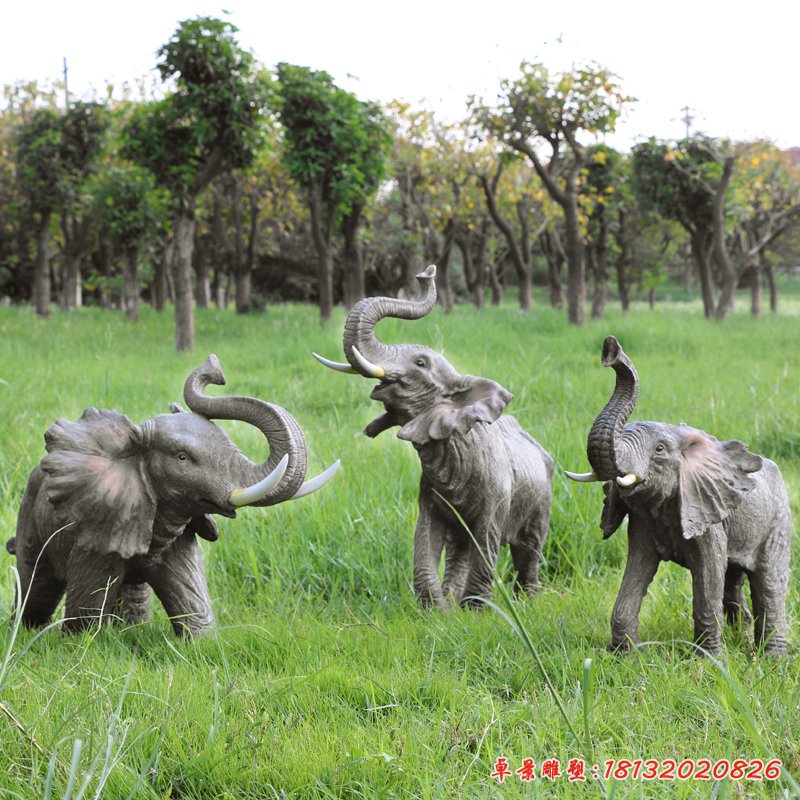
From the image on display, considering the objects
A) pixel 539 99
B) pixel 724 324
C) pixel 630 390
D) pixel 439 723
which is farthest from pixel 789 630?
pixel 724 324

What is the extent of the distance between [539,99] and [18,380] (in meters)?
8.41

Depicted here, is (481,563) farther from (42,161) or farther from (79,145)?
(79,145)

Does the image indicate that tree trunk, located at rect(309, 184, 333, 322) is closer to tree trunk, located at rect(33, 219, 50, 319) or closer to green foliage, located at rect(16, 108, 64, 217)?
green foliage, located at rect(16, 108, 64, 217)

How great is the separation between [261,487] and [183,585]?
67cm

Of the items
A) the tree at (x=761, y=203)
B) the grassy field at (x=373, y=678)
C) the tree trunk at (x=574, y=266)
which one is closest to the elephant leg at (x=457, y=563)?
the grassy field at (x=373, y=678)

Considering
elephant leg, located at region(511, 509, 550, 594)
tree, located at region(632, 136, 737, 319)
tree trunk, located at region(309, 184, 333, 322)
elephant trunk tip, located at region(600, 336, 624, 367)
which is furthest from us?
tree, located at region(632, 136, 737, 319)

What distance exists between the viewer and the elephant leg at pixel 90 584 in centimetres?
312

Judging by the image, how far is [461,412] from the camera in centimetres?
332

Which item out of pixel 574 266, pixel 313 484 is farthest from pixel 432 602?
pixel 574 266

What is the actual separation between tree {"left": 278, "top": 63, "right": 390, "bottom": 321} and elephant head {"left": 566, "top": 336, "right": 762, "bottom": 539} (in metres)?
10.7

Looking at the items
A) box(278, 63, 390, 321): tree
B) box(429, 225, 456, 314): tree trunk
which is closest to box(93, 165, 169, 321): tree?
box(278, 63, 390, 321): tree

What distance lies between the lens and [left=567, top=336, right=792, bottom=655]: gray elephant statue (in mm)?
2778

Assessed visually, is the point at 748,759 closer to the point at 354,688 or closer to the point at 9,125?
the point at 354,688

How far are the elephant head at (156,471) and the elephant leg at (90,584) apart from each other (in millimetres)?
91
